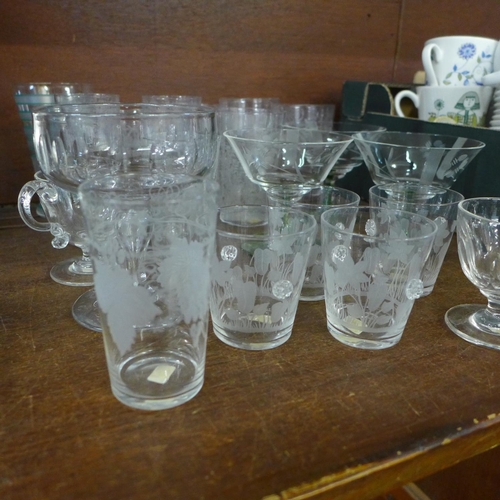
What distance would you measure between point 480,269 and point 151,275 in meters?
0.35

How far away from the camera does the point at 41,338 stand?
47 centimetres

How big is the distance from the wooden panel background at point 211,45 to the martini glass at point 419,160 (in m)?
0.37

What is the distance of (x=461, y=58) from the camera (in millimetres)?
870

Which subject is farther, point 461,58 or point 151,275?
point 461,58

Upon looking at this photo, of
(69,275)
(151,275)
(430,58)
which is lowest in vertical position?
(69,275)

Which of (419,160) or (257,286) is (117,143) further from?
(419,160)

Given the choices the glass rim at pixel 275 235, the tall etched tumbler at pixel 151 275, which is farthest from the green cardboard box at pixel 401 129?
the tall etched tumbler at pixel 151 275

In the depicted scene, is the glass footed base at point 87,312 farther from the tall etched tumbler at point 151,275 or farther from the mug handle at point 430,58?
the mug handle at point 430,58

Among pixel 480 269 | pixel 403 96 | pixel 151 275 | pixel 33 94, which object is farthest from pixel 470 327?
pixel 33 94

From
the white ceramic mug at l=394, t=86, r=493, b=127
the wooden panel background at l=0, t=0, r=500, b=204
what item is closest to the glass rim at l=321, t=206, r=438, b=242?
the white ceramic mug at l=394, t=86, r=493, b=127

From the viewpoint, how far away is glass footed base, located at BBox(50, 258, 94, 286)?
0.59 meters

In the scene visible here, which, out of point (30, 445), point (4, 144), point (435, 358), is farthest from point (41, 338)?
point (4, 144)

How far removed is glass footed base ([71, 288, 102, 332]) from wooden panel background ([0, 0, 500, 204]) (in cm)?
42

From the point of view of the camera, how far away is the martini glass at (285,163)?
58 cm
